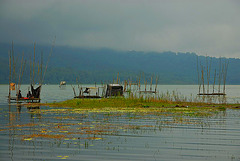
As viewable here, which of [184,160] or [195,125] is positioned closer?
[184,160]

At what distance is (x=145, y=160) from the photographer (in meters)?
9.76

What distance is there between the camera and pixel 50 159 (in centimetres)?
982

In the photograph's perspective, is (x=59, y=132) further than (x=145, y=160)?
Yes

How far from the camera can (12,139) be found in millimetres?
12914

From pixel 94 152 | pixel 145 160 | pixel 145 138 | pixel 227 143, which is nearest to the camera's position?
pixel 145 160

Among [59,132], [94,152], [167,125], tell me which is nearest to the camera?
[94,152]

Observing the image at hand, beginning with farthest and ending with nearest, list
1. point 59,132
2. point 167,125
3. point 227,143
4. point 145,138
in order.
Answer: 1. point 167,125
2. point 59,132
3. point 145,138
4. point 227,143

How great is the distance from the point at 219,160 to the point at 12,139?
759cm

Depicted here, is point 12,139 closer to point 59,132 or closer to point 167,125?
point 59,132

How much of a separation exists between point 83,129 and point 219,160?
7.09m

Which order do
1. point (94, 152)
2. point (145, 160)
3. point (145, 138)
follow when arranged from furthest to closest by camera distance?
point (145, 138), point (94, 152), point (145, 160)

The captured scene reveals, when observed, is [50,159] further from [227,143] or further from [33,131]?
[227,143]

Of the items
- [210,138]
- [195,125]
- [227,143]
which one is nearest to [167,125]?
[195,125]

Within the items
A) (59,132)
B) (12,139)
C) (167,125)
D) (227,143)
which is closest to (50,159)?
(12,139)
